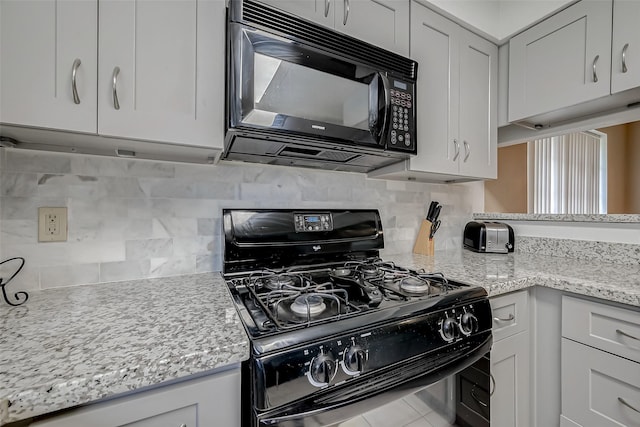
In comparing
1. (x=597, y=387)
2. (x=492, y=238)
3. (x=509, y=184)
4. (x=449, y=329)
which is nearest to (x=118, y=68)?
(x=449, y=329)

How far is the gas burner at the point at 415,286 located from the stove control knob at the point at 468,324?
0.14 m

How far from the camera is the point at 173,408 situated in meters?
0.54

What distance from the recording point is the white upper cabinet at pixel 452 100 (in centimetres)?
138

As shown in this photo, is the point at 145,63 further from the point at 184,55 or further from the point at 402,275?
the point at 402,275

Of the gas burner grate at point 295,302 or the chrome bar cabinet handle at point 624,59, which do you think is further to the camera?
the chrome bar cabinet handle at point 624,59

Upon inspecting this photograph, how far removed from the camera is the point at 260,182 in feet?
4.27

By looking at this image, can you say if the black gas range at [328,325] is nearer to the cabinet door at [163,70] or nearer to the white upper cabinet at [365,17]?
the cabinet door at [163,70]

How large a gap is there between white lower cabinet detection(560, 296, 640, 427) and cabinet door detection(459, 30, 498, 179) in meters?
0.83

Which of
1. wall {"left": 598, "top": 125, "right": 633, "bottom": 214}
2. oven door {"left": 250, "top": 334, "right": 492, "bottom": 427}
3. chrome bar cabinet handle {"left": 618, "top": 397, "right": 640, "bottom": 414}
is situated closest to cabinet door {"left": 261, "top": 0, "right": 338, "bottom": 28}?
oven door {"left": 250, "top": 334, "right": 492, "bottom": 427}

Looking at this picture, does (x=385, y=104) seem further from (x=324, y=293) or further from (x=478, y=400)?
(x=478, y=400)

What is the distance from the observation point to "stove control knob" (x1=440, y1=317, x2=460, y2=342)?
83cm

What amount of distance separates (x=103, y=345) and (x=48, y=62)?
0.74 metres

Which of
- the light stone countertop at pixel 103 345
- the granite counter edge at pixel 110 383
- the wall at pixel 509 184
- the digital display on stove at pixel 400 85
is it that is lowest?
the granite counter edge at pixel 110 383

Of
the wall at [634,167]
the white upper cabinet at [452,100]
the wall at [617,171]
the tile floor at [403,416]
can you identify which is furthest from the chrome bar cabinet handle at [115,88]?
the wall at [634,167]
